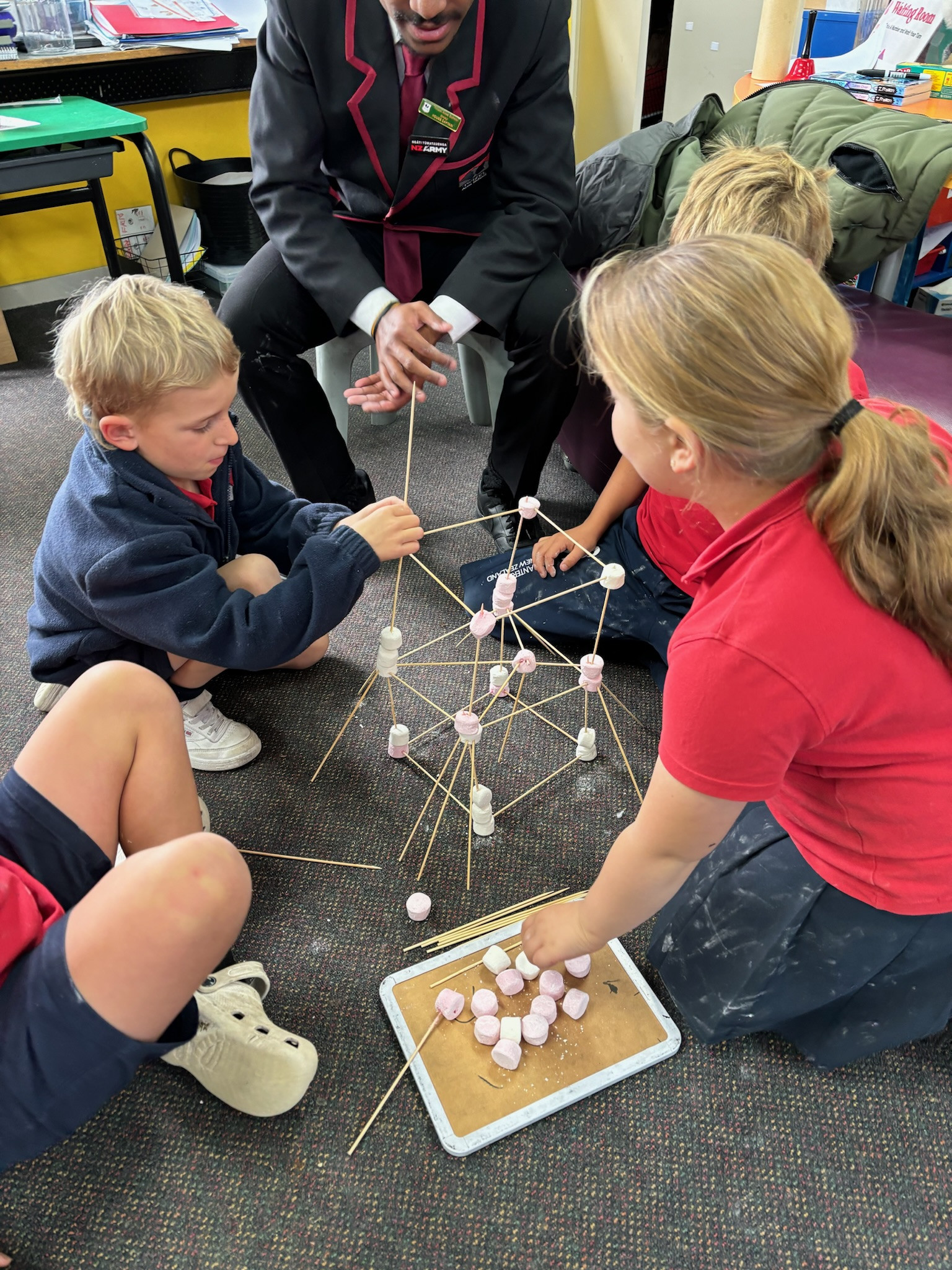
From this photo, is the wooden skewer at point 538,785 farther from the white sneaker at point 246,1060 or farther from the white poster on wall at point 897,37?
the white poster on wall at point 897,37

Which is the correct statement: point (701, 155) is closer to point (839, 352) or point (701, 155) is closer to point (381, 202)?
point (381, 202)

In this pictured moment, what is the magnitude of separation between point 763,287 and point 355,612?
1219 millimetres

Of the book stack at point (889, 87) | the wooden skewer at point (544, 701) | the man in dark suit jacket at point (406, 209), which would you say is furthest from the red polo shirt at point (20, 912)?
the book stack at point (889, 87)

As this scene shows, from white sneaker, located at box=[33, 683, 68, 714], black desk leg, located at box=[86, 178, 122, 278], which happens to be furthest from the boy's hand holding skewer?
black desk leg, located at box=[86, 178, 122, 278]

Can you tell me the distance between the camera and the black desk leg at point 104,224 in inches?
104

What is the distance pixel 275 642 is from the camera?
1.27 metres

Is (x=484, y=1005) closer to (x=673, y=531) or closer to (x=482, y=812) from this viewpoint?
(x=482, y=812)

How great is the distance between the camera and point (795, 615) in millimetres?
786

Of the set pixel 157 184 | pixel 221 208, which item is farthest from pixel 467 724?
pixel 221 208

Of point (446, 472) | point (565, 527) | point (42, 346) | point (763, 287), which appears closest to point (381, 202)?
point (446, 472)

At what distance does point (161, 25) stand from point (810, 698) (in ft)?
10.6

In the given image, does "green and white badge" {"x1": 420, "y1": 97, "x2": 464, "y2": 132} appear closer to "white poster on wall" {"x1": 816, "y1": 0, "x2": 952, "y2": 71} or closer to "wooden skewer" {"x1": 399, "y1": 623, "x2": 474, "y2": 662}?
"wooden skewer" {"x1": 399, "y1": 623, "x2": 474, "y2": 662}

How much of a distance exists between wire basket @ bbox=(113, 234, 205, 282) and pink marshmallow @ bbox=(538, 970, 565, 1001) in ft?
9.29

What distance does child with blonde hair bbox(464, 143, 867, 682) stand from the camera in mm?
1228
